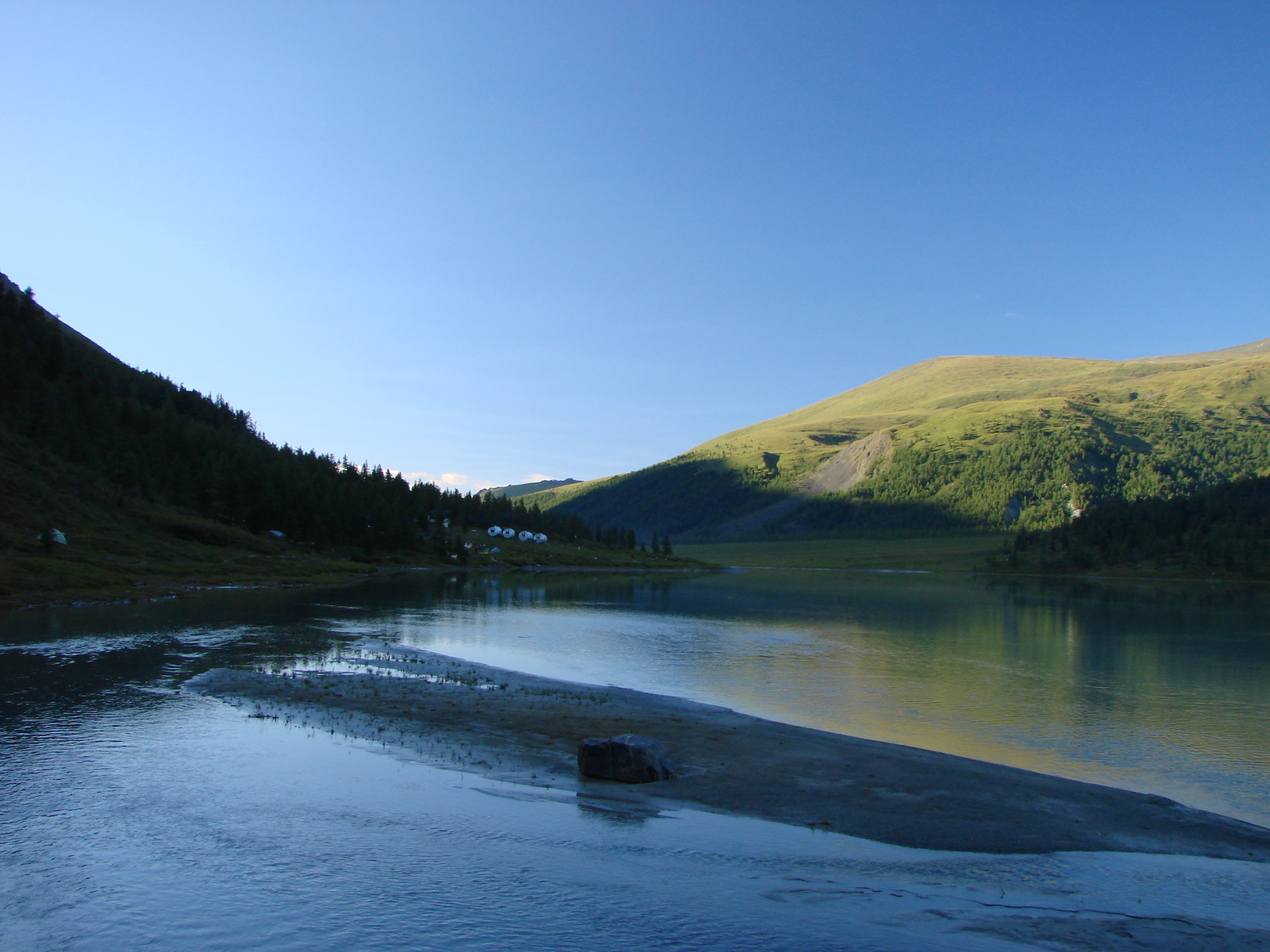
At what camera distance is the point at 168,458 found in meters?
130

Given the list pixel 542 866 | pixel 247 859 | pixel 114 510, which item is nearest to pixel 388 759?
pixel 247 859

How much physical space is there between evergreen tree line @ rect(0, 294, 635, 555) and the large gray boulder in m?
110

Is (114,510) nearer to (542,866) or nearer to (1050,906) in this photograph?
(542,866)

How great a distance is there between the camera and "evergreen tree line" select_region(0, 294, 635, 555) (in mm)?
110750

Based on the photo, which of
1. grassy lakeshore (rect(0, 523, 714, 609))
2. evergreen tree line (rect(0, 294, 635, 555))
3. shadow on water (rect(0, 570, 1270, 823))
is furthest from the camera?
evergreen tree line (rect(0, 294, 635, 555))

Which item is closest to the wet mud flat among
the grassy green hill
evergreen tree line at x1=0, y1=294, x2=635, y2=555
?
the grassy green hill

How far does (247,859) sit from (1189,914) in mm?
17111

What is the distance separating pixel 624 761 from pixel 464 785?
4.18 metres

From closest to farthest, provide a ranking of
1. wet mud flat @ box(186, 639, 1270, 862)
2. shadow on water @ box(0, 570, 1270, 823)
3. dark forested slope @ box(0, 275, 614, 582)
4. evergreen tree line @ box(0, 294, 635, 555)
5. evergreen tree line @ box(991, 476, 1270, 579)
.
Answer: wet mud flat @ box(186, 639, 1270, 862) < shadow on water @ box(0, 570, 1270, 823) < dark forested slope @ box(0, 275, 614, 582) < evergreen tree line @ box(0, 294, 635, 555) < evergreen tree line @ box(991, 476, 1270, 579)

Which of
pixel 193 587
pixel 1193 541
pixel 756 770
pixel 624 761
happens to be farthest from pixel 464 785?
pixel 1193 541

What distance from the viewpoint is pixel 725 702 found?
35.1 m

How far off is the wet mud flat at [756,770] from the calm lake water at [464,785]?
1.35 m

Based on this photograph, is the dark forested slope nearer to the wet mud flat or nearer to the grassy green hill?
the grassy green hill

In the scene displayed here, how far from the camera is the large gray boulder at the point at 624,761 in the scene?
2086 centimetres
